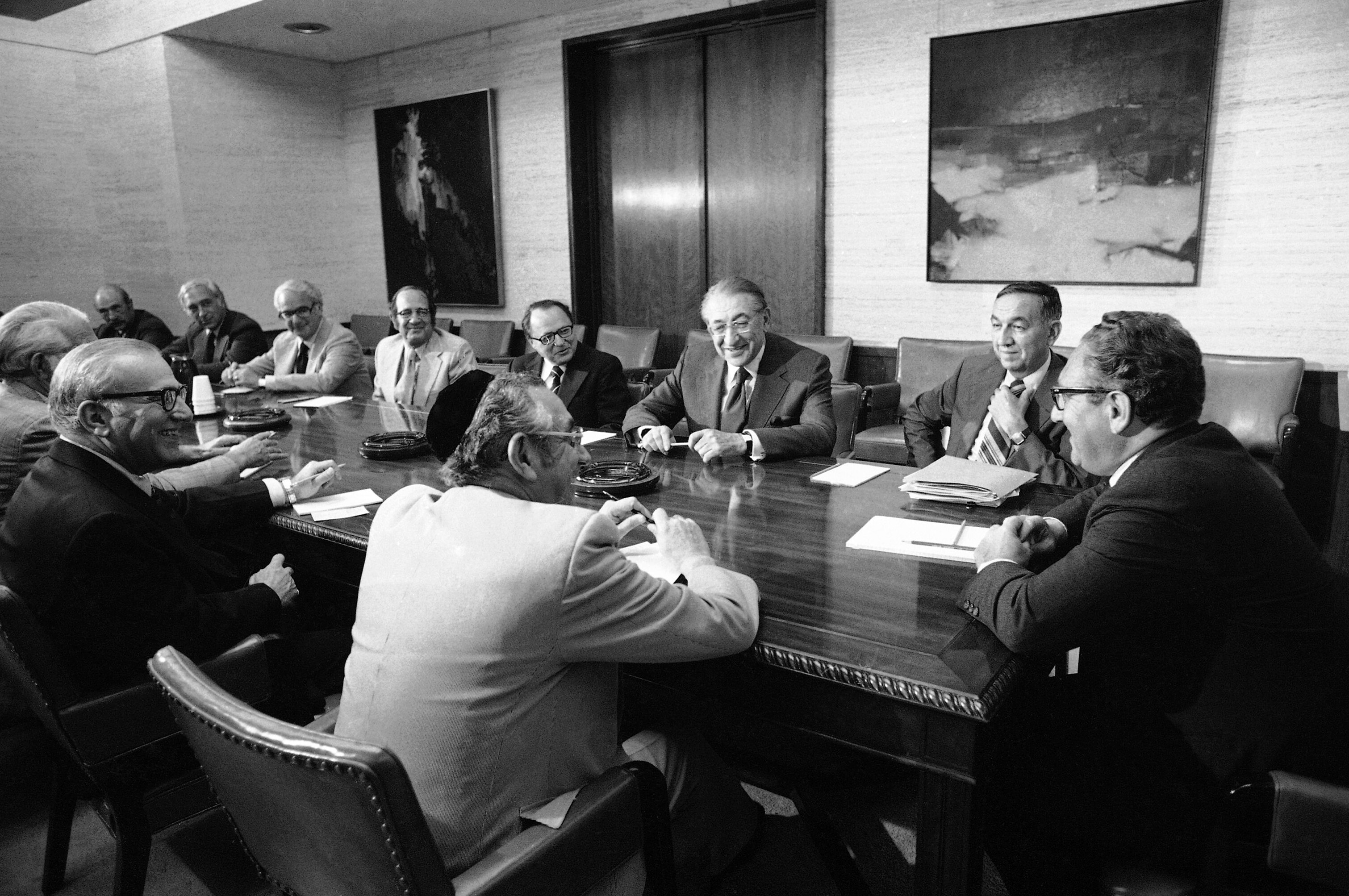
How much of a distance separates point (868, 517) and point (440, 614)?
120 centimetres

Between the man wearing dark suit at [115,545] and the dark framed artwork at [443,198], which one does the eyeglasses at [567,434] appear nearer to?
the man wearing dark suit at [115,545]

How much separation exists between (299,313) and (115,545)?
3246mm

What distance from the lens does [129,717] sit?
1.83 m

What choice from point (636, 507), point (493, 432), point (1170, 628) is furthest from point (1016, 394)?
point (493, 432)

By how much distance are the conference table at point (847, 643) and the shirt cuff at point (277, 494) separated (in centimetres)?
4

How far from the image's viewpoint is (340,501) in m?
2.57

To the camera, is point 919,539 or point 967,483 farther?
point 967,483

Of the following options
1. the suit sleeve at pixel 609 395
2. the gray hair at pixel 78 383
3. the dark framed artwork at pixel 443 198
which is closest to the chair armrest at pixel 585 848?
the gray hair at pixel 78 383

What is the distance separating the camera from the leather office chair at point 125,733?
5.70 feet

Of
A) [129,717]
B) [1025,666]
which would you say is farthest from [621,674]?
[129,717]

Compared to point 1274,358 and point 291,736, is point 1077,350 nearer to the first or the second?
point 291,736

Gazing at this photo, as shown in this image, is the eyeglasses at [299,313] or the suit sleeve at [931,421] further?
the eyeglasses at [299,313]

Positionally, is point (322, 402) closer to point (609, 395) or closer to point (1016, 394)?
point (609, 395)

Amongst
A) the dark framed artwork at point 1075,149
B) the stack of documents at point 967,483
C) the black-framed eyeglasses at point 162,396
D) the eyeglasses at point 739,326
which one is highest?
the dark framed artwork at point 1075,149
